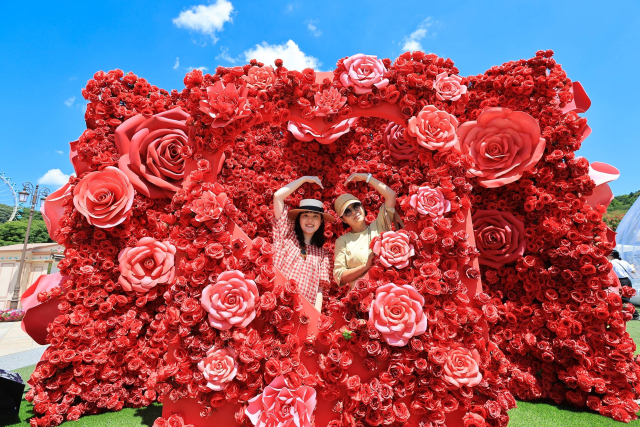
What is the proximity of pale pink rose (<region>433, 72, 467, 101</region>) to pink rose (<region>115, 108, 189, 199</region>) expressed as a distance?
8.80ft

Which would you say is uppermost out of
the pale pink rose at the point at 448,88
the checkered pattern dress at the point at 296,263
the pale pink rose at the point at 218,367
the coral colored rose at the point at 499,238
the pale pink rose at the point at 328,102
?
the pale pink rose at the point at 448,88

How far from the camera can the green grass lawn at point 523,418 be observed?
2.70 meters

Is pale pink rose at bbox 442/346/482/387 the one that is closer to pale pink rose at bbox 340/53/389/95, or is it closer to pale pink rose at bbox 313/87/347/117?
pale pink rose at bbox 313/87/347/117

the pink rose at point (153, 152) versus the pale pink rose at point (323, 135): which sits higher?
the pale pink rose at point (323, 135)

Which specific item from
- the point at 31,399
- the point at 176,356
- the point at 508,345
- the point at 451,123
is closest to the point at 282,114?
the point at 451,123

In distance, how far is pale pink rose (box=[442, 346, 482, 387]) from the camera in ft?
7.15

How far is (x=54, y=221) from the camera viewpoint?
4086 mm

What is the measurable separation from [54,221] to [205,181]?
2.84 meters

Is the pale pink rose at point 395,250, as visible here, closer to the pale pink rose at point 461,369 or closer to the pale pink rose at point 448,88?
the pale pink rose at point 461,369

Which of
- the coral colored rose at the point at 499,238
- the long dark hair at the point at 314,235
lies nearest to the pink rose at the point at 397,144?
the coral colored rose at the point at 499,238

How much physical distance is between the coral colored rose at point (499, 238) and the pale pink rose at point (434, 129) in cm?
129

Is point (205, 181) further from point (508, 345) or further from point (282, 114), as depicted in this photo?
point (508, 345)

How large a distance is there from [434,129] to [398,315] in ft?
4.87

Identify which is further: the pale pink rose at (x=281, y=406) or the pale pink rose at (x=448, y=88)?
the pale pink rose at (x=448, y=88)
